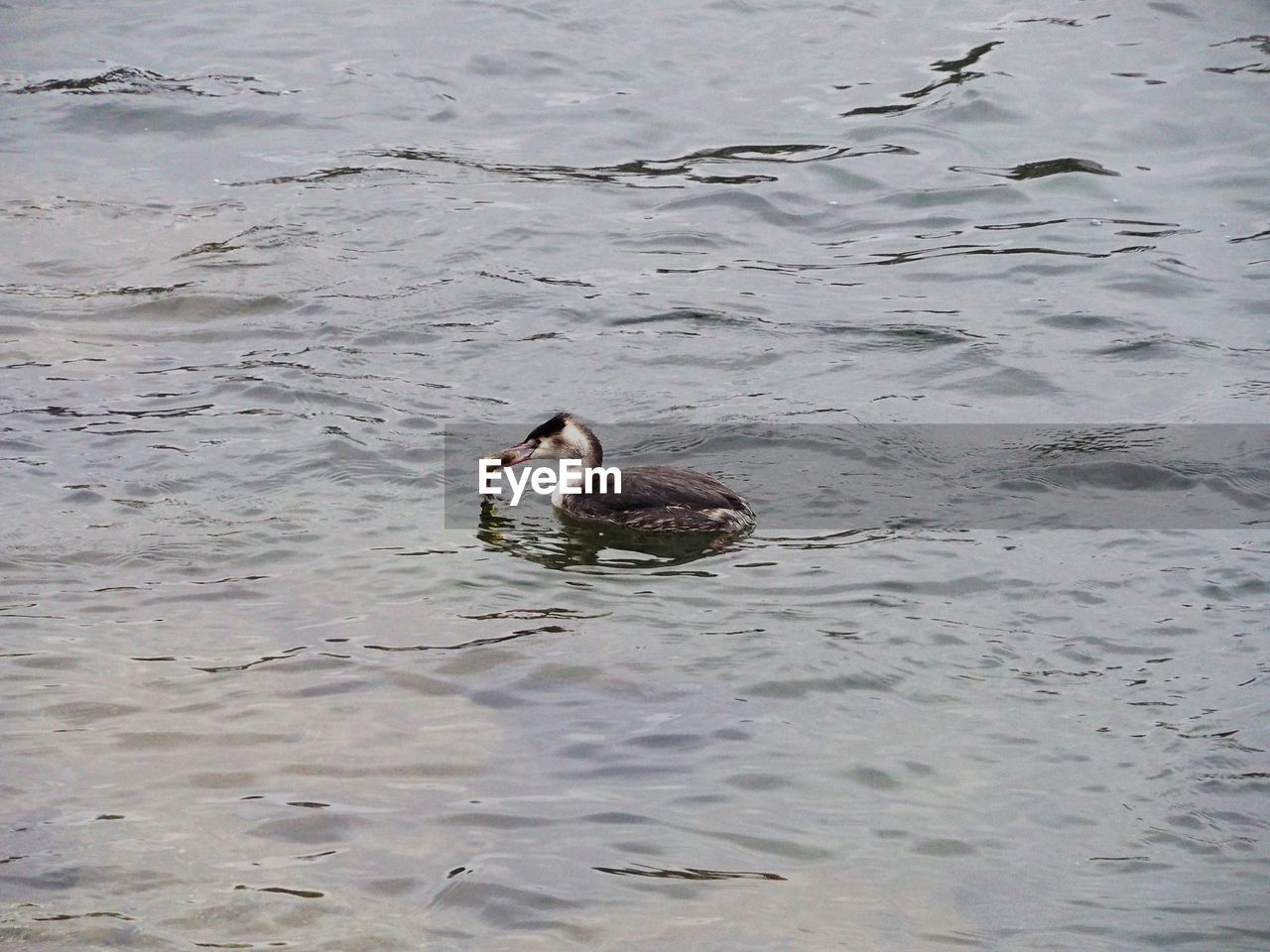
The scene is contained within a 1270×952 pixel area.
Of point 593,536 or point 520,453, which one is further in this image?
point 520,453

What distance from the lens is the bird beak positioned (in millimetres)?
9633

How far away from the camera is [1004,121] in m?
17.3

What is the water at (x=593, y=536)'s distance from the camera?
18.1 ft

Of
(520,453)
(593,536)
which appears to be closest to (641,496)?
(593,536)

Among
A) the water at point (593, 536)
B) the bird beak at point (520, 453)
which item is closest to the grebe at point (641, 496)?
the bird beak at point (520, 453)

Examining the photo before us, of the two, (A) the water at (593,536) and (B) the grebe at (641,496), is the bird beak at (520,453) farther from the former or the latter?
(A) the water at (593,536)

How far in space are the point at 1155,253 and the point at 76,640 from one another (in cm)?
1005

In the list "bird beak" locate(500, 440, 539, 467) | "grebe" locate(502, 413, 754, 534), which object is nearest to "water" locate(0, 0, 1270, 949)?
"grebe" locate(502, 413, 754, 534)

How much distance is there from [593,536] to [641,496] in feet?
1.30

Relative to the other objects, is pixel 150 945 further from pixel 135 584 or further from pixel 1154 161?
pixel 1154 161

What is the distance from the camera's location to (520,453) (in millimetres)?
9656

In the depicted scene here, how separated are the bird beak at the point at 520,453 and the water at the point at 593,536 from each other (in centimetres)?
42

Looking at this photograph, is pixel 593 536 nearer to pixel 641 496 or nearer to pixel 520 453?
pixel 641 496

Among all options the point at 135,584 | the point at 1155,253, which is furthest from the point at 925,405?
the point at 135,584
